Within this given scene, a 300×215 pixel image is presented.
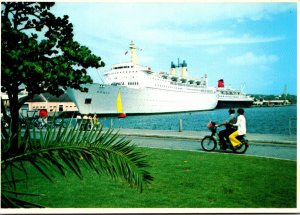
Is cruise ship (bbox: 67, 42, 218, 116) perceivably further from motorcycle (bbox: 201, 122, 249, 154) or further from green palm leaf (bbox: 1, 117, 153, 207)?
green palm leaf (bbox: 1, 117, 153, 207)

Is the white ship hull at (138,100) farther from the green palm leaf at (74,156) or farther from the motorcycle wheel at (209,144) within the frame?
the green palm leaf at (74,156)

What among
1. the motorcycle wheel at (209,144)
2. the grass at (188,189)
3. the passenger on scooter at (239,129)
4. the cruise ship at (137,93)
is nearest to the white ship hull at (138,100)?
the cruise ship at (137,93)

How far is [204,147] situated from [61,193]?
3745 millimetres

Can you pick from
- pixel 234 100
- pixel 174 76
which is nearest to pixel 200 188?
pixel 174 76

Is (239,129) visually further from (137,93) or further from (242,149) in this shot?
(137,93)

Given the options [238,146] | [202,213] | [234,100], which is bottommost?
[202,213]

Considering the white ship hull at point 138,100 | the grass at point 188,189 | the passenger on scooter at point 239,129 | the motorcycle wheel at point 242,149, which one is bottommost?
the grass at point 188,189

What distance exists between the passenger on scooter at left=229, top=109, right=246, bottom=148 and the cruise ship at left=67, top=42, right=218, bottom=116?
12041 millimetres

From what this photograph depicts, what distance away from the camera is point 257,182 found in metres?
4.39

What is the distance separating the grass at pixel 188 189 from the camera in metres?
3.77

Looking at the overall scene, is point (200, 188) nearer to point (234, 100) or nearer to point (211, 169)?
point (211, 169)

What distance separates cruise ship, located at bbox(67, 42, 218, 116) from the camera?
66.1 feet

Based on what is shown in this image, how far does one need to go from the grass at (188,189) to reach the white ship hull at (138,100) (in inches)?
501

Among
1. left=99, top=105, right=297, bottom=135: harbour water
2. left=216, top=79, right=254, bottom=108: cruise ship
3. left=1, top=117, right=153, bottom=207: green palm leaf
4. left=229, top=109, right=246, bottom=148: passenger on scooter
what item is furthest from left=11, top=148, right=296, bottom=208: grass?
left=216, top=79, right=254, bottom=108: cruise ship
